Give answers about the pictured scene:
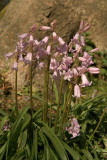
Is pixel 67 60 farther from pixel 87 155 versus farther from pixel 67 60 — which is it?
pixel 87 155

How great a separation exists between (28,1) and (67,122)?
4017mm

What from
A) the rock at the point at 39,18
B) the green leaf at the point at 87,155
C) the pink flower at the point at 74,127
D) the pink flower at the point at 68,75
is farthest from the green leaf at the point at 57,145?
the rock at the point at 39,18

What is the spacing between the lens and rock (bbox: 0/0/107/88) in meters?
4.84

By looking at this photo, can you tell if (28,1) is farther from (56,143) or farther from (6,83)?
(56,143)

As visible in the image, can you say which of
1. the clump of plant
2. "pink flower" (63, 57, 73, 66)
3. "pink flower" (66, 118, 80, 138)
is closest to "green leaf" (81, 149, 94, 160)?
the clump of plant

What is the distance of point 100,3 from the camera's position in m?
6.12

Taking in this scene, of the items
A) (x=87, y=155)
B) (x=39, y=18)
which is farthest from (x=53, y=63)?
(x=39, y=18)

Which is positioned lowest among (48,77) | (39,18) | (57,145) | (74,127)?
(57,145)

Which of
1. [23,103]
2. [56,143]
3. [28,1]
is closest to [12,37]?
[28,1]

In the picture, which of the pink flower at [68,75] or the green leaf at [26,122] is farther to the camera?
the green leaf at [26,122]

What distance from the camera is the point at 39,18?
4887mm

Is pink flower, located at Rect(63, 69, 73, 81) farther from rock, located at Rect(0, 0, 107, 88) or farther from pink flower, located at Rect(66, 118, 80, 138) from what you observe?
rock, located at Rect(0, 0, 107, 88)

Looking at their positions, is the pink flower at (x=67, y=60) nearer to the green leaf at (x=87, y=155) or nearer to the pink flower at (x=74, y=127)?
the pink flower at (x=74, y=127)

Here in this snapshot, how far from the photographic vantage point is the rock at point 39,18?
4836 millimetres
